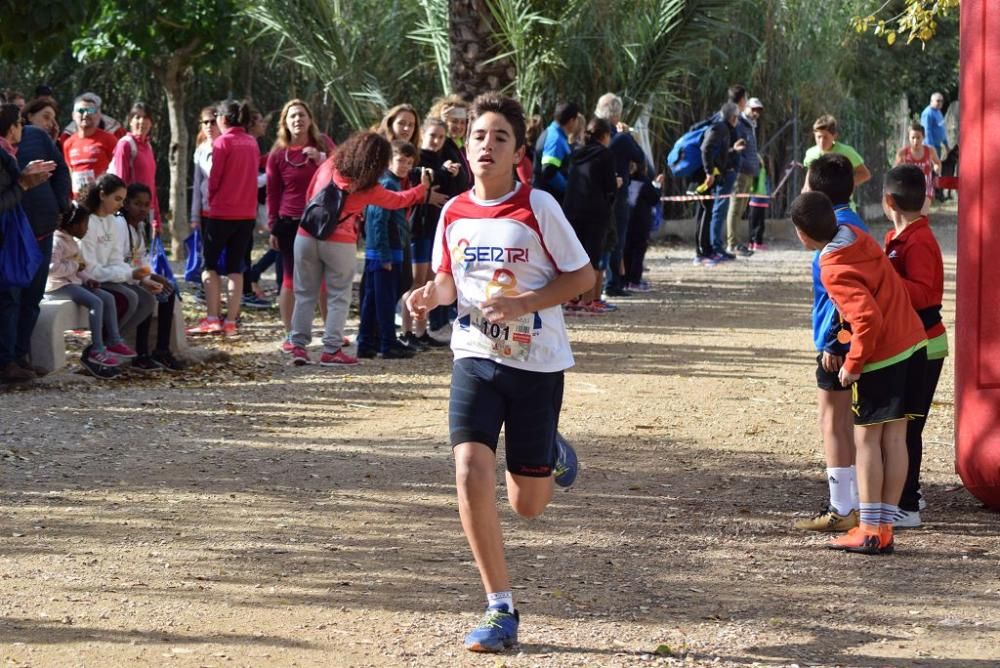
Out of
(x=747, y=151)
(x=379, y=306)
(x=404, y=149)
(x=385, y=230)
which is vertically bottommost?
(x=379, y=306)

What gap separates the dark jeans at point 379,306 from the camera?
1127 centimetres

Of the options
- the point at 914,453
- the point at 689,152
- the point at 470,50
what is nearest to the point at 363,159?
the point at 914,453

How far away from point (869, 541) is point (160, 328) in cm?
612

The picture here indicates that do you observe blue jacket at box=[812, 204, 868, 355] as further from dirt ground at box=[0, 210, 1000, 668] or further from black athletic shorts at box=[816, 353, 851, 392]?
dirt ground at box=[0, 210, 1000, 668]

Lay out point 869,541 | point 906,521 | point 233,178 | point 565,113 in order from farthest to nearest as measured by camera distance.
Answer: point 565,113 < point 233,178 < point 906,521 < point 869,541

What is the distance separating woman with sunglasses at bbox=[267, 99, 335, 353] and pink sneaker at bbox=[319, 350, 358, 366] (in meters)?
0.95

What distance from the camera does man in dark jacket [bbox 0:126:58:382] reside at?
31.2 ft

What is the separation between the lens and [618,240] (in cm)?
1543

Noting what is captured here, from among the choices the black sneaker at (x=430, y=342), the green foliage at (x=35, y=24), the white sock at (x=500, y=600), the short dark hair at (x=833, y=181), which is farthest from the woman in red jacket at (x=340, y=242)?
the white sock at (x=500, y=600)

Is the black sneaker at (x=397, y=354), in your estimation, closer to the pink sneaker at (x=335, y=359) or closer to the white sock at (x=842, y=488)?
the pink sneaker at (x=335, y=359)

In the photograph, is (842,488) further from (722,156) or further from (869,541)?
(722,156)

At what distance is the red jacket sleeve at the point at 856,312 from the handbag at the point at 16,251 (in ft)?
17.9

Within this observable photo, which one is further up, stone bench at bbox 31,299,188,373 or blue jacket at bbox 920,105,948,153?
blue jacket at bbox 920,105,948,153

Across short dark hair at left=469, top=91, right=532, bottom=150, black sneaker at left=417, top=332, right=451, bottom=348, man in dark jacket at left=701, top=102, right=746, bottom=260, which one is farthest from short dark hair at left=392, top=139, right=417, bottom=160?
man in dark jacket at left=701, top=102, right=746, bottom=260
